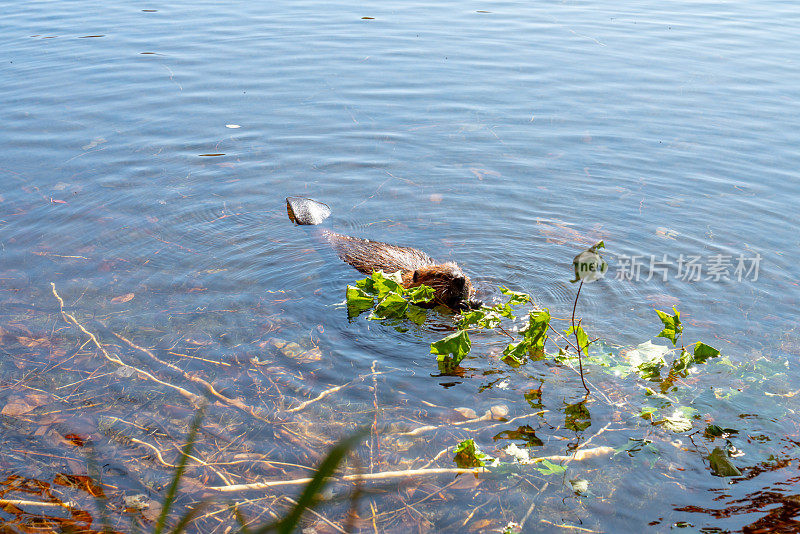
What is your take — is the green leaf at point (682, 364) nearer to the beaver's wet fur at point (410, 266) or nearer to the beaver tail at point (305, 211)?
the beaver's wet fur at point (410, 266)

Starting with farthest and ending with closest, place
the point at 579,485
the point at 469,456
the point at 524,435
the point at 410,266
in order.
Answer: the point at 410,266 → the point at 524,435 → the point at 469,456 → the point at 579,485

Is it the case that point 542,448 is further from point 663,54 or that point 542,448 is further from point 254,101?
point 663,54

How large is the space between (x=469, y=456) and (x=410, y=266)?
214 cm

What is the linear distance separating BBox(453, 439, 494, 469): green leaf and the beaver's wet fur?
1517 millimetres

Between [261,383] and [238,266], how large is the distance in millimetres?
1746

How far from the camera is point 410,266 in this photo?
18.3 ft

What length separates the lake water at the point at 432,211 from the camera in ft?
12.9

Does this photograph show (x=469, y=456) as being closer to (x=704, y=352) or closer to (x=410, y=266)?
(x=704, y=352)

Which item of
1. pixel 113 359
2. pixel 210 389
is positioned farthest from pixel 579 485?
pixel 113 359

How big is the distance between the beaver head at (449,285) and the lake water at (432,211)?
19cm

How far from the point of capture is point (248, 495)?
3.49 metres

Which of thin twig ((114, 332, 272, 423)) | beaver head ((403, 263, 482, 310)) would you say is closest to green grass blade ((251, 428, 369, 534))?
thin twig ((114, 332, 272, 423))

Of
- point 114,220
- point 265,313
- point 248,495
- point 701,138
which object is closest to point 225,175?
point 114,220

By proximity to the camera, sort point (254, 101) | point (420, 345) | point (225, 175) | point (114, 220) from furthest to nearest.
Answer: point (254, 101) < point (225, 175) < point (114, 220) < point (420, 345)
